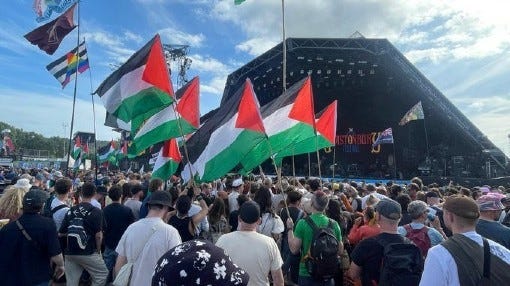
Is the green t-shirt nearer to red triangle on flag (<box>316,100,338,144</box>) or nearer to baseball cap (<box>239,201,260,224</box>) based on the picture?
baseball cap (<box>239,201,260,224</box>)

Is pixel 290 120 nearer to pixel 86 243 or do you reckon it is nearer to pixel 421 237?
pixel 421 237

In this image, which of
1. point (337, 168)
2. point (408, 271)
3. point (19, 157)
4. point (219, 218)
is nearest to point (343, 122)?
point (337, 168)

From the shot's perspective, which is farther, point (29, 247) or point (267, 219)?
point (267, 219)

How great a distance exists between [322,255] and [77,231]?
9.70ft

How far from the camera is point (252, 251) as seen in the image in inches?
128

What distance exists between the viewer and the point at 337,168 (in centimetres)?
2697

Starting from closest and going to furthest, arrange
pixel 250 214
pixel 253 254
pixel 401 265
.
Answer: pixel 401 265 < pixel 253 254 < pixel 250 214

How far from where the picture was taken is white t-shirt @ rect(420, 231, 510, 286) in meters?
2.17

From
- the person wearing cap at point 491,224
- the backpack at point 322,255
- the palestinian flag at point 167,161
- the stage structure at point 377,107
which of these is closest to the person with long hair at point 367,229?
the backpack at point 322,255

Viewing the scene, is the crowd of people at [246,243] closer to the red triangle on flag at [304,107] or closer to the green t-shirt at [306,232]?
the green t-shirt at [306,232]

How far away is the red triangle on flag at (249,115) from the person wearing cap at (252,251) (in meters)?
2.10

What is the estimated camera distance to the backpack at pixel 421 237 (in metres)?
3.79

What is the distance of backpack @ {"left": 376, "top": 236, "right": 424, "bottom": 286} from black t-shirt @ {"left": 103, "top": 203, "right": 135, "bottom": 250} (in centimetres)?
363

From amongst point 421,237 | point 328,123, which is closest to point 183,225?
point 421,237
